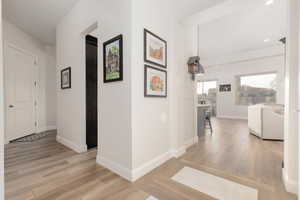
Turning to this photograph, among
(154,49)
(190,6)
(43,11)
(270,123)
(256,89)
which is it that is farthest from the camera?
(256,89)

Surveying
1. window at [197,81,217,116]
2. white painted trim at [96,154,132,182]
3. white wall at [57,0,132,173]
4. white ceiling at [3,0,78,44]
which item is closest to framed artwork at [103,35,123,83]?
white wall at [57,0,132,173]

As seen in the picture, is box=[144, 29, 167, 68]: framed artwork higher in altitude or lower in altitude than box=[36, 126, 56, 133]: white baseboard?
higher

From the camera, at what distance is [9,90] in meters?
3.35

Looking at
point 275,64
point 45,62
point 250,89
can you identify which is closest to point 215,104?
point 250,89

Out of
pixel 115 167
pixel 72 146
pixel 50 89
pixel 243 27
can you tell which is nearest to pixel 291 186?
pixel 115 167

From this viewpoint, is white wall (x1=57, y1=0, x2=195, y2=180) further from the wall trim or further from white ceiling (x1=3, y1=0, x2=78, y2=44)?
white ceiling (x1=3, y1=0, x2=78, y2=44)

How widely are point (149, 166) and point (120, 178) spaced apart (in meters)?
0.42

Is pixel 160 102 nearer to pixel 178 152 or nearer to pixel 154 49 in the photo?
pixel 154 49

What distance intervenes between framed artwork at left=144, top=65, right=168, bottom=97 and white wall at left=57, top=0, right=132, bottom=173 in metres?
0.31

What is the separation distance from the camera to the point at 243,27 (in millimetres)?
4195

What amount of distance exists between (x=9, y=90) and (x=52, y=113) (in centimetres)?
148

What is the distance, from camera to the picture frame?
290 cm

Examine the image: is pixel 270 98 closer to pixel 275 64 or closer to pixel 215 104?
pixel 275 64

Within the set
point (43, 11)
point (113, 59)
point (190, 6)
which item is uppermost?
point (43, 11)
